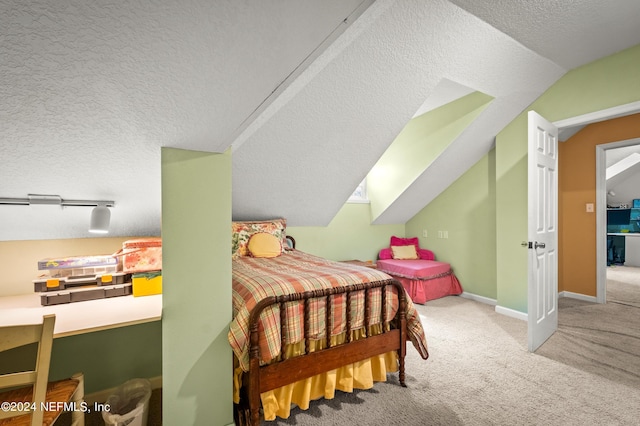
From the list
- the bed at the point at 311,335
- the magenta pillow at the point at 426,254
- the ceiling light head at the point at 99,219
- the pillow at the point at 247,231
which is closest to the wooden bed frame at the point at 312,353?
the bed at the point at 311,335

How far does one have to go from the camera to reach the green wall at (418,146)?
10.3 feet

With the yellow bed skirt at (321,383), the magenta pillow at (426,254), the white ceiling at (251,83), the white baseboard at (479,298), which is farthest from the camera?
the magenta pillow at (426,254)

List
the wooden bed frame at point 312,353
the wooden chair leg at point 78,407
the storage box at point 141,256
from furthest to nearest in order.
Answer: the storage box at point 141,256 < the wooden bed frame at point 312,353 < the wooden chair leg at point 78,407

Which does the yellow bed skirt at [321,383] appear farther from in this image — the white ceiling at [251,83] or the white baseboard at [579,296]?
the white baseboard at [579,296]

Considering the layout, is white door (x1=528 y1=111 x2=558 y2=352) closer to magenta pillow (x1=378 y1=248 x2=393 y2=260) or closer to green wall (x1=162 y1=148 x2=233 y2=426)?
magenta pillow (x1=378 y1=248 x2=393 y2=260)

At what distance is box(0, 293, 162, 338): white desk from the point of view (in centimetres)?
123

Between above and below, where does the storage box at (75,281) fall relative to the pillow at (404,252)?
above

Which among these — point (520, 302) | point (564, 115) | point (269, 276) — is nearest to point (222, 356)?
point (269, 276)

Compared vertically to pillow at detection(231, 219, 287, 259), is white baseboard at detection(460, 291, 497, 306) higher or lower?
lower

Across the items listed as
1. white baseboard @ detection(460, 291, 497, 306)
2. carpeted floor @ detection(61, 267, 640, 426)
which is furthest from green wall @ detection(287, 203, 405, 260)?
carpeted floor @ detection(61, 267, 640, 426)

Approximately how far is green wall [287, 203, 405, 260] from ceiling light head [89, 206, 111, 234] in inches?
92.9

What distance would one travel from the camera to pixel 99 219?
1.61 meters

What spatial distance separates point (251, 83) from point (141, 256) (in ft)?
4.63

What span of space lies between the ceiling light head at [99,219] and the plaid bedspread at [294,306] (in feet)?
2.75
